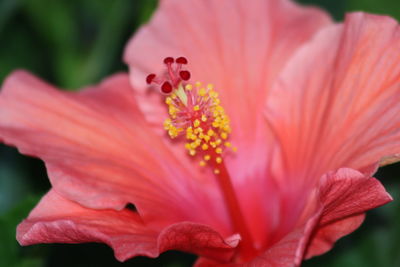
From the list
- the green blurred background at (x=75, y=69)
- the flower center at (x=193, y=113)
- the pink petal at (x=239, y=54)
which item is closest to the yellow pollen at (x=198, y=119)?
the flower center at (x=193, y=113)

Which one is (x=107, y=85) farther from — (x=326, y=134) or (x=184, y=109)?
(x=326, y=134)

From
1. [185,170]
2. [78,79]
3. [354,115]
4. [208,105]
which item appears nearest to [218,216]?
[185,170]

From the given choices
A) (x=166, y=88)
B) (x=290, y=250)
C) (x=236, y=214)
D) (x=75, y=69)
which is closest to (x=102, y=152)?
(x=166, y=88)

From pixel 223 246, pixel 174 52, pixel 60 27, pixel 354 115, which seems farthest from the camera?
pixel 60 27

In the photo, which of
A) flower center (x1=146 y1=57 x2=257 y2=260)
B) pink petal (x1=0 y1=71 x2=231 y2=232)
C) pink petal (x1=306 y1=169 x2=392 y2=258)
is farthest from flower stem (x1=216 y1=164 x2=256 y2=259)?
pink petal (x1=306 y1=169 x2=392 y2=258)

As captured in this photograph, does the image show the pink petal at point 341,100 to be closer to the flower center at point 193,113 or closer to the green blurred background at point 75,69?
the flower center at point 193,113

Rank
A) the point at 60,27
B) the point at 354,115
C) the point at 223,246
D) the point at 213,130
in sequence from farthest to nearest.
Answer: the point at 60,27 < the point at 213,130 < the point at 354,115 < the point at 223,246
